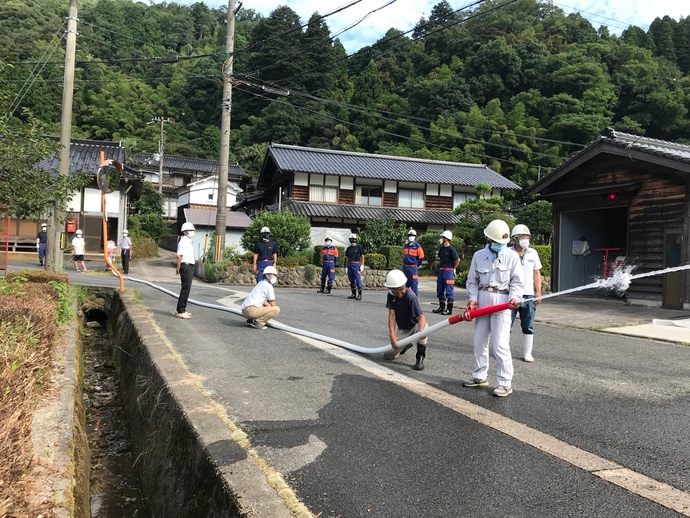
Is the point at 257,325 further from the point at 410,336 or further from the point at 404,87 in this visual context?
the point at 404,87

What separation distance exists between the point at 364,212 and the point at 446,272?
19.5 m

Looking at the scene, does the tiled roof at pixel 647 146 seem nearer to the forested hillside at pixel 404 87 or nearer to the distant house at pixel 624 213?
the distant house at pixel 624 213

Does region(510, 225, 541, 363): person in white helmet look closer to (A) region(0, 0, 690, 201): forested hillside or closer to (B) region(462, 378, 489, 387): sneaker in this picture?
(B) region(462, 378, 489, 387): sneaker

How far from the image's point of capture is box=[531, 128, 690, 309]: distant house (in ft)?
40.7

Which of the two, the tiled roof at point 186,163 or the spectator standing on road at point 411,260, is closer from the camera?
the spectator standing on road at point 411,260

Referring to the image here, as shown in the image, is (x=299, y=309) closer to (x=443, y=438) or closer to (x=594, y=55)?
(x=443, y=438)

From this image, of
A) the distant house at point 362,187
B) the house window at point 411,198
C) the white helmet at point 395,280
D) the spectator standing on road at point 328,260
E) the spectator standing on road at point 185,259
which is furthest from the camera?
the house window at point 411,198

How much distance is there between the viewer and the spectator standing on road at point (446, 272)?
12.0m

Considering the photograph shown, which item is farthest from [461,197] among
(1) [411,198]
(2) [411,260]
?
(2) [411,260]

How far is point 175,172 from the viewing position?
5359cm

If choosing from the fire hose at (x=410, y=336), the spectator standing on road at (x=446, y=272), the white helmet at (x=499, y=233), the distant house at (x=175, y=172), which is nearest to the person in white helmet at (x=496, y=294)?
the white helmet at (x=499, y=233)

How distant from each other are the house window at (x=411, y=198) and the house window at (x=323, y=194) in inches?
169

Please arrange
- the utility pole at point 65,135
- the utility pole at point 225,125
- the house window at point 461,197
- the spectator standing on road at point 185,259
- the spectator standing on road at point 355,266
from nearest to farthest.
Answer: the spectator standing on road at point 185,259
the utility pole at point 65,135
the spectator standing on road at point 355,266
the utility pole at point 225,125
the house window at point 461,197

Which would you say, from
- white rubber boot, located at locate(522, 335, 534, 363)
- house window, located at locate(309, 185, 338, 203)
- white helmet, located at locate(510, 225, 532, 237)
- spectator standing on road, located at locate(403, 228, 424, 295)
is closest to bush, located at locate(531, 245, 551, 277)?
house window, located at locate(309, 185, 338, 203)
